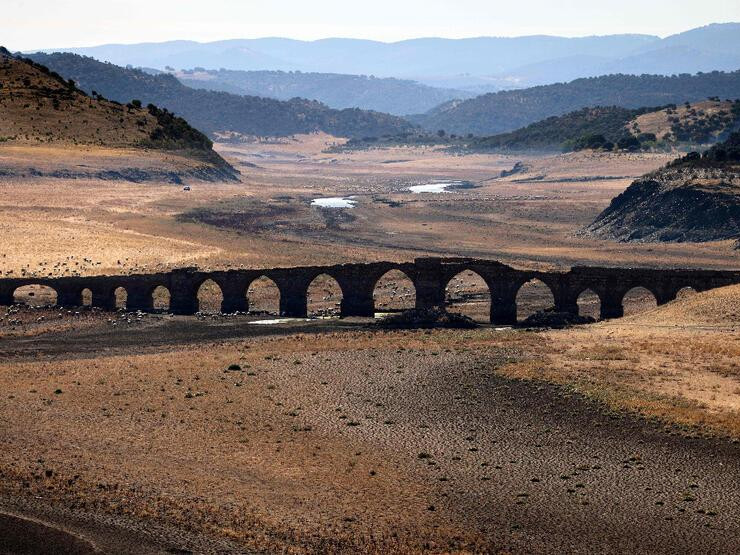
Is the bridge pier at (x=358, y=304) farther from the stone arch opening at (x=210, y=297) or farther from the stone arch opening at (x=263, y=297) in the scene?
the stone arch opening at (x=210, y=297)

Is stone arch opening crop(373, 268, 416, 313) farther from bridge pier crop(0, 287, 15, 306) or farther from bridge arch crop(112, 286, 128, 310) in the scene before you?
bridge pier crop(0, 287, 15, 306)

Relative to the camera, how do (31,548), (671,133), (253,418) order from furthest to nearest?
(671,133), (253,418), (31,548)

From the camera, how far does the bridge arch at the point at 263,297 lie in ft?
269

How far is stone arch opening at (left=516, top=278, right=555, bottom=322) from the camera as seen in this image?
267ft

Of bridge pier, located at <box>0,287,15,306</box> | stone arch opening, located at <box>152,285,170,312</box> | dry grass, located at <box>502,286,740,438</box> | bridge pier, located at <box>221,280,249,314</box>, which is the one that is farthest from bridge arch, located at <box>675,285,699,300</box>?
bridge pier, located at <box>0,287,15,306</box>

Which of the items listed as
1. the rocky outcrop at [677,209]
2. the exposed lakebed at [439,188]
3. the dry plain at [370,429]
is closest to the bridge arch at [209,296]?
the dry plain at [370,429]

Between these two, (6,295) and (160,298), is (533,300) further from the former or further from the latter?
(6,295)

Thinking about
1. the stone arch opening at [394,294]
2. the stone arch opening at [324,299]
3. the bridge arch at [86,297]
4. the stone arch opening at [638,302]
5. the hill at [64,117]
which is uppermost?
the hill at [64,117]

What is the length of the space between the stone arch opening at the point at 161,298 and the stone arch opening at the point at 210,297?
203cm

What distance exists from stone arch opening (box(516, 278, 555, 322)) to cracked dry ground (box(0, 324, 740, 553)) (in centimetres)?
1977

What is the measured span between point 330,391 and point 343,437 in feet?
24.4

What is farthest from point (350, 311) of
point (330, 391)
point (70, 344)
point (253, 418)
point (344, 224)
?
point (344, 224)

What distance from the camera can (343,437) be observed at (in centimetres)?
4781

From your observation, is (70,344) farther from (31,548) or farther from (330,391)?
(31,548)
